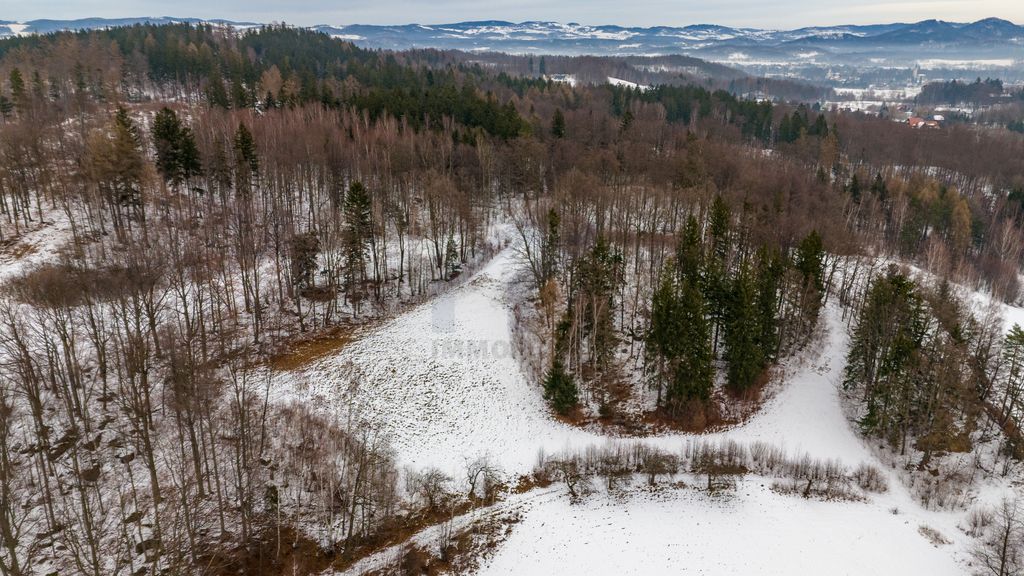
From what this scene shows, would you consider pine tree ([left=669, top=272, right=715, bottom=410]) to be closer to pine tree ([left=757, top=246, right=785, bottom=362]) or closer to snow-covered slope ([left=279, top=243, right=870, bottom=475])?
snow-covered slope ([left=279, top=243, right=870, bottom=475])

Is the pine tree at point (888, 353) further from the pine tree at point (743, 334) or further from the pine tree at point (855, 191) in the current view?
the pine tree at point (855, 191)

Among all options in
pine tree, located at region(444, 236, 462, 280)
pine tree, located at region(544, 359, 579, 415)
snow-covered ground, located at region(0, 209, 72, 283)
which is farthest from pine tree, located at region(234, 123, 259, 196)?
pine tree, located at region(544, 359, 579, 415)

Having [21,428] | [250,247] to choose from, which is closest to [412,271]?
[250,247]

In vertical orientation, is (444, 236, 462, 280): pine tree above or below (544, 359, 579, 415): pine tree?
above

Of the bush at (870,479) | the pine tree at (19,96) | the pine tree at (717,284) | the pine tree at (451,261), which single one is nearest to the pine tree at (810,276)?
the pine tree at (717,284)

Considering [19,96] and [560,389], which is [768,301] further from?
[19,96]

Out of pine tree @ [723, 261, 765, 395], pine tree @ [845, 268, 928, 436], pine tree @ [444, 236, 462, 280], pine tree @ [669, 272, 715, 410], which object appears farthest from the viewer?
pine tree @ [444, 236, 462, 280]
